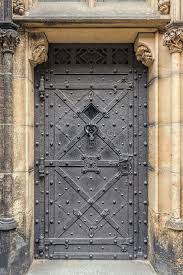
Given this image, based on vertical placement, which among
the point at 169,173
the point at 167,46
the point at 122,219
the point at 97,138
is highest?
the point at 167,46

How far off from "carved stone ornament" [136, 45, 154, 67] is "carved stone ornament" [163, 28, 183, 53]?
0.66 ft

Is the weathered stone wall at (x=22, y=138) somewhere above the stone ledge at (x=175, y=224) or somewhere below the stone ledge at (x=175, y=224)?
above

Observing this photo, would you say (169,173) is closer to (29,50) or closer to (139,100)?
(139,100)

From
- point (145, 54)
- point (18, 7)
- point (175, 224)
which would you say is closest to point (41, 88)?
point (18, 7)

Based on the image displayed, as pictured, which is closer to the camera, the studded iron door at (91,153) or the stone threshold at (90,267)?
the stone threshold at (90,267)

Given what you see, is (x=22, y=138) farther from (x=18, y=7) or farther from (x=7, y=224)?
(x=18, y=7)

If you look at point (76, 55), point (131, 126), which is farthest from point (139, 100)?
point (76, 55)

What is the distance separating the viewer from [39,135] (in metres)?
Result: 3.08

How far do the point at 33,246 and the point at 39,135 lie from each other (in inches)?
43.3

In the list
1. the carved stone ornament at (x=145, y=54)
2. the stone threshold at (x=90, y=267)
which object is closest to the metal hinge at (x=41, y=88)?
the carved stone ornament at (x=145, y=54)

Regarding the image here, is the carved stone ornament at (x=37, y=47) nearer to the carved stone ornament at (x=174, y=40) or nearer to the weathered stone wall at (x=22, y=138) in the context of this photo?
the weathered stone wall at (x=22, y=138)

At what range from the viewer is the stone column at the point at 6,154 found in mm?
2613

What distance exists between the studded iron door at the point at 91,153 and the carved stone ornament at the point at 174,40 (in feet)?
1.63

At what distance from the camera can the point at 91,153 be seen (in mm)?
3098
